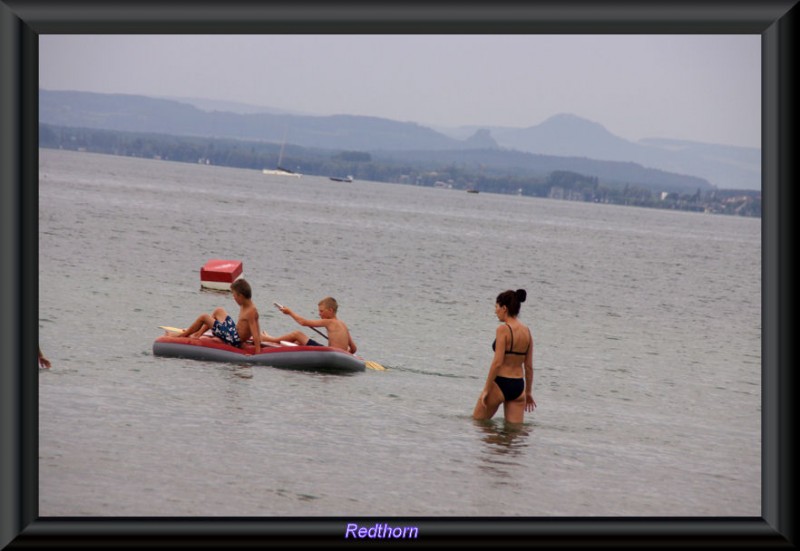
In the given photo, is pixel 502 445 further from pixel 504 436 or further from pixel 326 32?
pixel 326 32

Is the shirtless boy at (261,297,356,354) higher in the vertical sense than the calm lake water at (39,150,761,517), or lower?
higher

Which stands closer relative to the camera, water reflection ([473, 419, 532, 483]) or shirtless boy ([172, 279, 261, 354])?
water reflection ([473, 419, 532, 483])

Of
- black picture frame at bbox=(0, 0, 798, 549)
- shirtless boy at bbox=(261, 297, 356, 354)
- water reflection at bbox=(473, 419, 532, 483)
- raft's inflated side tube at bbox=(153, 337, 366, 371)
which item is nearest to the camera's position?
black picture frame at bbox=(0, 0, 798, 549)

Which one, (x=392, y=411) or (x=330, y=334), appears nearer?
(x=392, y=411)

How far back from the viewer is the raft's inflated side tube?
14.8 metres

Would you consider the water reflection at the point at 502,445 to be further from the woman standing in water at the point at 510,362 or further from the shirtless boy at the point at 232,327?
the shirtless boy at the point at 232,327

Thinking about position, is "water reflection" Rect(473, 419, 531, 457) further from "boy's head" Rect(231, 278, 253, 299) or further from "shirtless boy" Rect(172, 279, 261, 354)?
"shirtless boy" Rect(172, 279, 261, 354)

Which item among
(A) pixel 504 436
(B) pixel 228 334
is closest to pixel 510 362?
(A) pixel 504 436

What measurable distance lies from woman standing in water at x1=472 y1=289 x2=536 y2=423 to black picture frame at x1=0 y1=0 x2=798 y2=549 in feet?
15.8

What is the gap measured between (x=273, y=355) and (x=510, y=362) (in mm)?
5113

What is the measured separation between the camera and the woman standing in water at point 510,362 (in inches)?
392

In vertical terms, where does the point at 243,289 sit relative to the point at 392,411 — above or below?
above

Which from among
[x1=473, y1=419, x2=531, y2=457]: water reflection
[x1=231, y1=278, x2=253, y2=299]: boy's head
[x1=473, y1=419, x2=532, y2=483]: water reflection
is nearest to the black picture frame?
[x1=473, y1=419, x2=532, y2=483]: water reflection

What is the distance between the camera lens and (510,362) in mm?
10500
